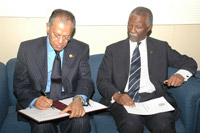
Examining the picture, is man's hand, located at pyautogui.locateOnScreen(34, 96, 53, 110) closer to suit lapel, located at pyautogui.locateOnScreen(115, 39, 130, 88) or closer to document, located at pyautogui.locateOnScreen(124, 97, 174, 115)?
document, located at pyautogui.locateOnScreen(124, 97, 174, 115)

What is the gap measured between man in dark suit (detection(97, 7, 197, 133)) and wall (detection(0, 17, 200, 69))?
451 mm

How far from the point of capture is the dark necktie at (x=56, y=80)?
2227 mm

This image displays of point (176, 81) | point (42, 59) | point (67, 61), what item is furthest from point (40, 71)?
point (176, 81)

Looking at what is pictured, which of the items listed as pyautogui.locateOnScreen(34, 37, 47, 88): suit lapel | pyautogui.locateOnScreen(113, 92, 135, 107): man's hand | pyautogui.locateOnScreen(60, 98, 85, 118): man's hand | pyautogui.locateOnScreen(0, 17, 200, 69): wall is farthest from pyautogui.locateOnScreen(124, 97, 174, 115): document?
pyautogui.locateOnScreen(0, 17, 200, 69): wall

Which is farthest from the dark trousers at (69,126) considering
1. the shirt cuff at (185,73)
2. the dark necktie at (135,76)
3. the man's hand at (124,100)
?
the shirt cuff at (185,73)

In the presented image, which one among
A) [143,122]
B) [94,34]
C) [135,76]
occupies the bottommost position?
[143,122]

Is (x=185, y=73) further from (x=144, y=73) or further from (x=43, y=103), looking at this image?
(x=43, y=103)

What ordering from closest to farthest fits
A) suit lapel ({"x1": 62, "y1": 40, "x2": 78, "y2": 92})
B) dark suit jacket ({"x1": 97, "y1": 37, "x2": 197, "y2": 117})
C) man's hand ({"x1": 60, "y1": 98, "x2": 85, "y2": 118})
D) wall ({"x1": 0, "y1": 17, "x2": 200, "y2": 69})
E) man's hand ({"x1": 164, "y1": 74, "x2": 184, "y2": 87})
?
man's hand ({"x1": 60, "y1": 98, "x2": 85, "y2": 118}) → suit lapel ({"x1": 62, "y1": 40, "x2": 78, "y2": 92}) → man's hand ({"x1": 164, "y1": 74, "x2": 184, "y2": 87}) → dark suit jacket ({"x1": 97, "y1": 37, "x2": 197, "y2": 117}) → wall ({"x1": 0, "y1": 17, "x2": 200, "y2": 69})

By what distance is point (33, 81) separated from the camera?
7.34 feet

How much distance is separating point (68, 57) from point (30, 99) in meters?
0.53

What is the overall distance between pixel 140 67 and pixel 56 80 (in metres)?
0.90

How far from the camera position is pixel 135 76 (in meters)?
2.49

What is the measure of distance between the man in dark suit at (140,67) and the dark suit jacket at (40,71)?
0.96 feet

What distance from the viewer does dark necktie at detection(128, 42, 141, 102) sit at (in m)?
2.47
